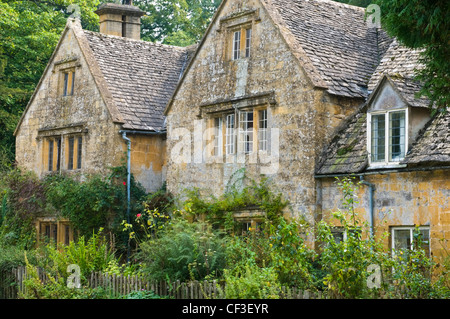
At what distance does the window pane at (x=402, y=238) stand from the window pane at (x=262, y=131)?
4.35m

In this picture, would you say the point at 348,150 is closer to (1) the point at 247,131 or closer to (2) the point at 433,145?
(2) the point at 433,145

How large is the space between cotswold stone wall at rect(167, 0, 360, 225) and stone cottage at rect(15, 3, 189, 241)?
1.83 m

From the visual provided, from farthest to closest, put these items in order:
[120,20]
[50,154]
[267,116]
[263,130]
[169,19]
→ [169,19] < [120,20] < [50,154] < [263,130] < [267,116]

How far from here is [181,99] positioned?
73.1 feet

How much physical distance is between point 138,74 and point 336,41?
7.87 metres

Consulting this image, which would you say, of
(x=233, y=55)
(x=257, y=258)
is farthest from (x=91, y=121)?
(x=257, y=258)

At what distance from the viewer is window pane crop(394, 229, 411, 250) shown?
54.5ft

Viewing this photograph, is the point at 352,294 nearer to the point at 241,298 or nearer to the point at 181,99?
the point at 241,298

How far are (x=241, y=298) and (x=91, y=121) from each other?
13715 mm

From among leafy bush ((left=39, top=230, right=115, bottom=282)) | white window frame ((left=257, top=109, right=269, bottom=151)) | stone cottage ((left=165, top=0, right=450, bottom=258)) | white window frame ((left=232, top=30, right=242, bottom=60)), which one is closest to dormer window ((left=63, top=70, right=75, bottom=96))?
stone cottage ((left=165, top=0, right=450, bottom=258))

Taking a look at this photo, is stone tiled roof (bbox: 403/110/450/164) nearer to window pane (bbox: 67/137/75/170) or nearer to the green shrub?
the green shrub

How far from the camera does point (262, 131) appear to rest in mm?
19781

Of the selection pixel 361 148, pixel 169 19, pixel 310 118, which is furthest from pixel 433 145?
pixel 169 19
